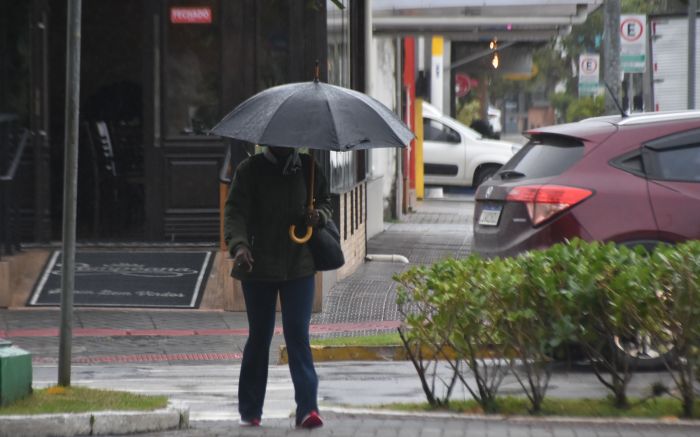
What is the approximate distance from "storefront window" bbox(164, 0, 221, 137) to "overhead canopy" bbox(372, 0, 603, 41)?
569 centimetres

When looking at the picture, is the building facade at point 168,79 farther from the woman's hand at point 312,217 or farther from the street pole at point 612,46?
the woman's hand at point 312,217

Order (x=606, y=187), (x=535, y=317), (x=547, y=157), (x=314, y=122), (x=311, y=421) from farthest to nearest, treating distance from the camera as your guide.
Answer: (x=547, y=157) → (x=606, y=187) → (x=535, y=317) → (x=311, y=421) → (x=314, y=122)

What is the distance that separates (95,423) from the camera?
22.8 ft

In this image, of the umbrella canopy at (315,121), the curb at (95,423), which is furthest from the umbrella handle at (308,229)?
the curb at (95,423)

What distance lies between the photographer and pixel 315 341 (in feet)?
36.1

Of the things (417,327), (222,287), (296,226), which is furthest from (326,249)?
(222,287)

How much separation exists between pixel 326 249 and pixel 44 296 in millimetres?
6369

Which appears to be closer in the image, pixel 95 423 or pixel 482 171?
pixel 95 423

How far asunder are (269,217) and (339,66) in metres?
8.54

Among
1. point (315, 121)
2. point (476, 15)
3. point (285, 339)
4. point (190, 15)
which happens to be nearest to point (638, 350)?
point (285, 339)

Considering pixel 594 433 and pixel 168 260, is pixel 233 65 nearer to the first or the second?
pixel 168 260

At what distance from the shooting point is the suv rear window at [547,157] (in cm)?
959

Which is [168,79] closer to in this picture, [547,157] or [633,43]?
[547,157]

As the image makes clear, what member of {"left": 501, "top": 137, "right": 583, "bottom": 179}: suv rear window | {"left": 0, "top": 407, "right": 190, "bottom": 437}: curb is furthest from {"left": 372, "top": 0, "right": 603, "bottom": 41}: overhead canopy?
{"left": 0, "top": 407, "right": 190, "bottom": 437}: curb
